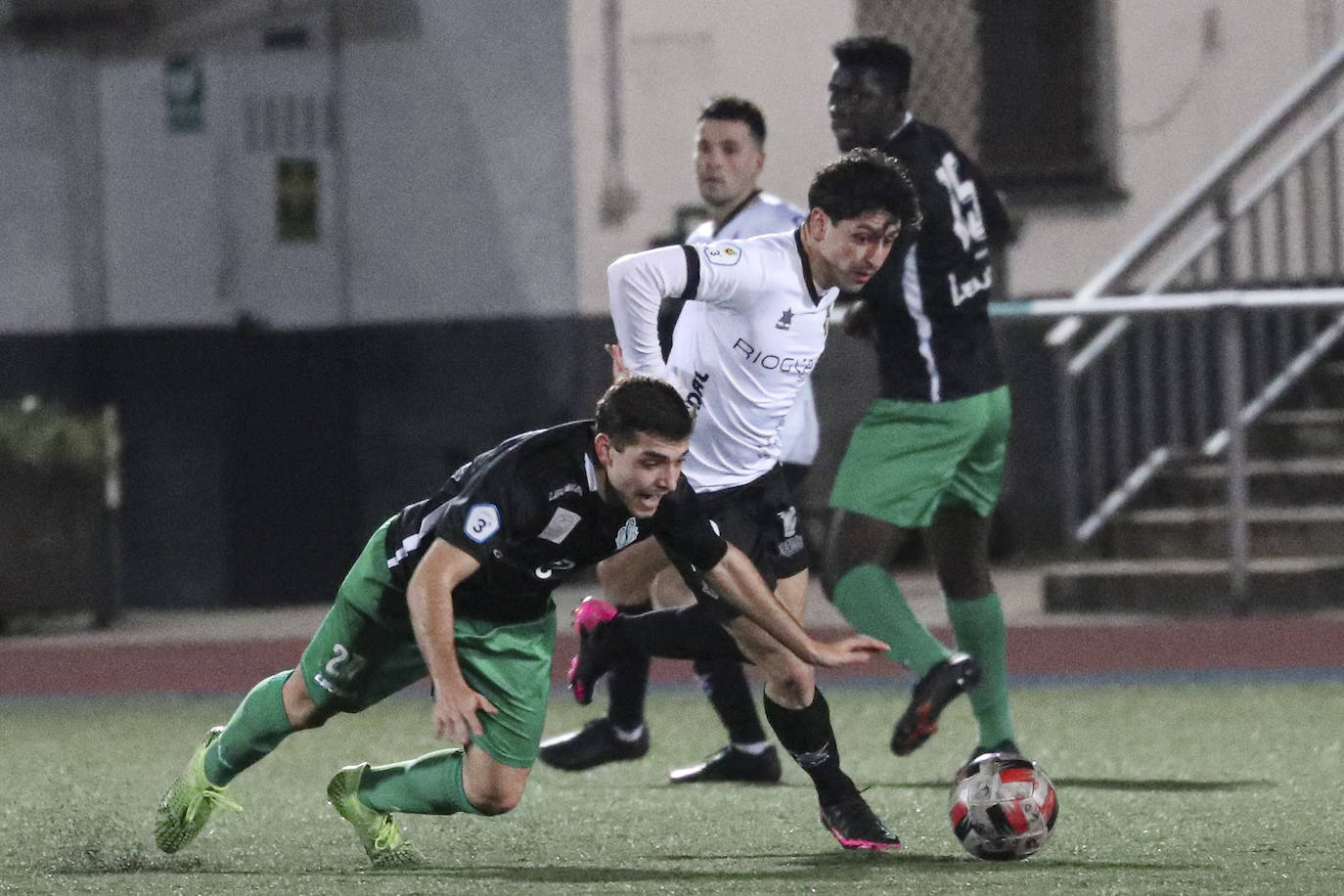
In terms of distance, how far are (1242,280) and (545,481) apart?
9.36 meters

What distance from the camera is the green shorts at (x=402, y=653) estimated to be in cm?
607

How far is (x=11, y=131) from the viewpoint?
1486 cm

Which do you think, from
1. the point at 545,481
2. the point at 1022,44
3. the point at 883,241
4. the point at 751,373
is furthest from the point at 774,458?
the point at 1022,44

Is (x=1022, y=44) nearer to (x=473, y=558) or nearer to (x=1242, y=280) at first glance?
(x=1242, y=280)

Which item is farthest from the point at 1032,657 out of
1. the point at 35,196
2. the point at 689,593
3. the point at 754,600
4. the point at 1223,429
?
the point at 35,196

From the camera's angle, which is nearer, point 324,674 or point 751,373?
point 324,674

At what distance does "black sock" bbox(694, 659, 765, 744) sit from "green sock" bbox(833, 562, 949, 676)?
1.51 feet

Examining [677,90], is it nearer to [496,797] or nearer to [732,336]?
[732,336]

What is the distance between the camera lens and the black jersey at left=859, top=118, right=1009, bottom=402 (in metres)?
7.45

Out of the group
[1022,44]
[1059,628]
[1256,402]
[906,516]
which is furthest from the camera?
[1022,44]

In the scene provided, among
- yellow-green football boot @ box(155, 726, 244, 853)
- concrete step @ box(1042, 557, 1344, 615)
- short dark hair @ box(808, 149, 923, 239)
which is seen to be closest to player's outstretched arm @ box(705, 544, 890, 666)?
short dark hair @ box(808, 149, 923, 239)

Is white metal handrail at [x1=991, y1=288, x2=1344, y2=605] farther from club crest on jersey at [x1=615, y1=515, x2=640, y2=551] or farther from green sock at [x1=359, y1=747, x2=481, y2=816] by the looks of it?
green sock at [x1=359, y1=747, x2=481, y2=816]

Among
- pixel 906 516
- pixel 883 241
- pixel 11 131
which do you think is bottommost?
pixel 906 516

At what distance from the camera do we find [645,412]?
5.63 metres
